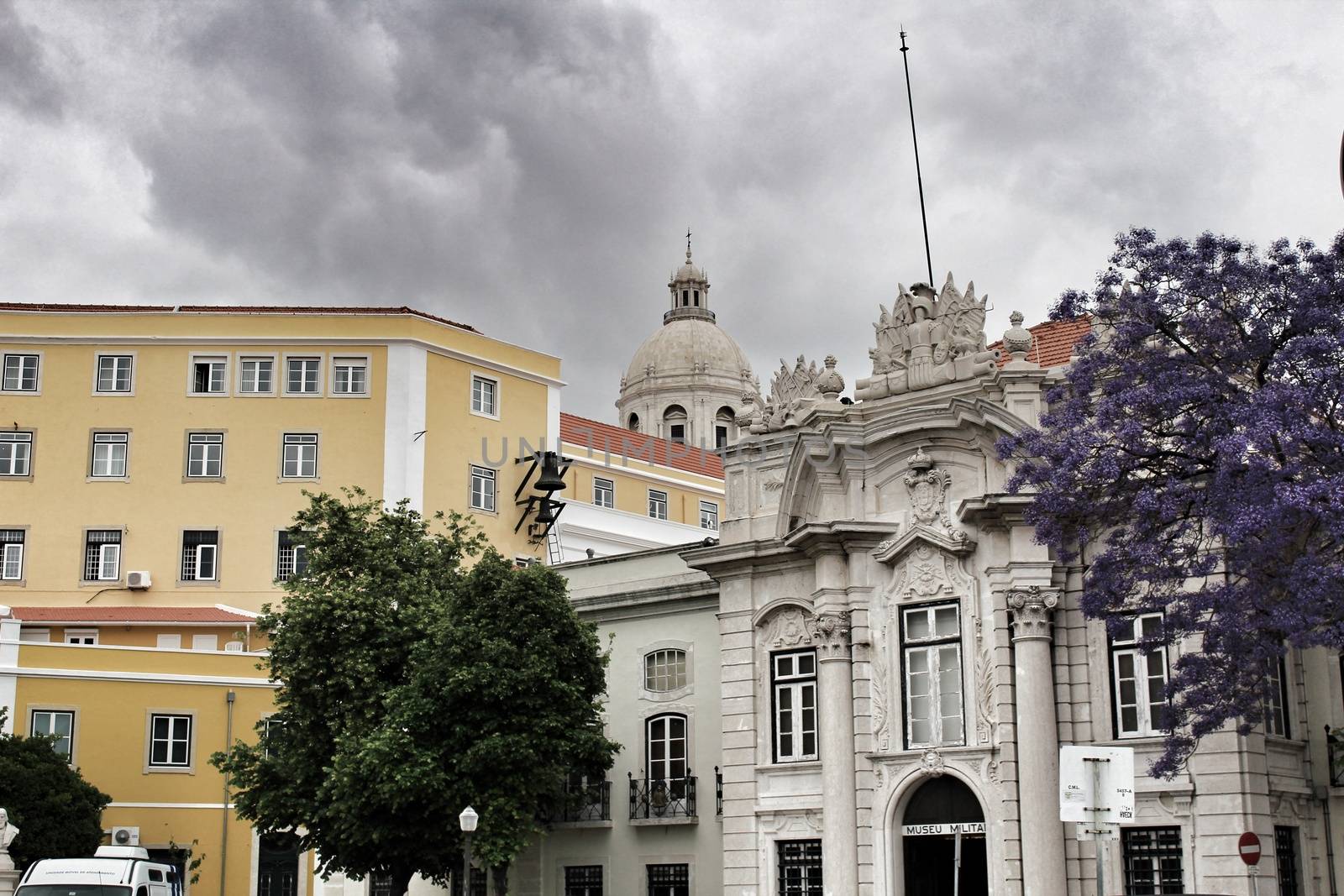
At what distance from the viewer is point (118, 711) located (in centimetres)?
4622

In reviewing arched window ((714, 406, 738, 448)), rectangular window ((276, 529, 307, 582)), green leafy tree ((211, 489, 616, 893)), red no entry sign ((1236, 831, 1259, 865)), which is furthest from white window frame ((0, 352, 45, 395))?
arched window ((714, 406, 738, 448))

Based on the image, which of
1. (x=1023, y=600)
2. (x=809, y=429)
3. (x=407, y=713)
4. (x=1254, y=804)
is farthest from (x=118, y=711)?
(x=1254, y=804)

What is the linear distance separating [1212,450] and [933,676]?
9.50m

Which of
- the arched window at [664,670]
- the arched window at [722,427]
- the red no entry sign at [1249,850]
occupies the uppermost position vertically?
the arched window at [722,427]

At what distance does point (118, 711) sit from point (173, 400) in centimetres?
1363

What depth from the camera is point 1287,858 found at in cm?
2945

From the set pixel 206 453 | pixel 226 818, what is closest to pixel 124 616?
pixel 206 453

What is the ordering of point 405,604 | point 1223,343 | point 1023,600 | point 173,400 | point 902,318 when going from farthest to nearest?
point 173,400, point 405,604, point 902,318, point 1023,600, point 1223,343

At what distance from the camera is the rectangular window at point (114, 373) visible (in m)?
57.2

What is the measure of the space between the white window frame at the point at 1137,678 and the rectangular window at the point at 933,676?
2.84 meters

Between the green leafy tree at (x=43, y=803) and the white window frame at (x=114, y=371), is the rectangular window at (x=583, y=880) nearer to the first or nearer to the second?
the green leafy tree at (x=43, y=803)

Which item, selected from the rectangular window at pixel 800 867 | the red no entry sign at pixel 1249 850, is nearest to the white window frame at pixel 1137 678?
the red no entry sign at pixel 1249 850

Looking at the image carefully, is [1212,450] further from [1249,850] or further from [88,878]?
[88,878]

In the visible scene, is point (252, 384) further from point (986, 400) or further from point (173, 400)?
point (986, 400)
